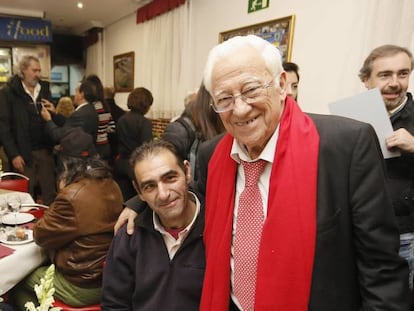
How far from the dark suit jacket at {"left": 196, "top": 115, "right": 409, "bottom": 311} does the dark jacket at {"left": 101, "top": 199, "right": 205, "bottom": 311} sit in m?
0.53

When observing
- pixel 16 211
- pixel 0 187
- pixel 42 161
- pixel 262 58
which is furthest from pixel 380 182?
pixel 42 161

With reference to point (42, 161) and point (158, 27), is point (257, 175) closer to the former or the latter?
point (42, 161)

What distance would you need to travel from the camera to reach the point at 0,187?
107 inches

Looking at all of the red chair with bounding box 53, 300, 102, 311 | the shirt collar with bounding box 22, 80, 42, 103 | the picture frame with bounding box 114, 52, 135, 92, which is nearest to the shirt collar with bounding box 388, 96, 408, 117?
the red chair with bounding box 53, 300, 102, 311

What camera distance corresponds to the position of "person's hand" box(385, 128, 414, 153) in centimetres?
116

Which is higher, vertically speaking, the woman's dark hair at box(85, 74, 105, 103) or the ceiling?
the ceiling

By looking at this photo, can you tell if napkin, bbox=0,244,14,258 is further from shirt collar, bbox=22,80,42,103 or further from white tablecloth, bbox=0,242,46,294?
shirt collar, bbox=22,80,42,103

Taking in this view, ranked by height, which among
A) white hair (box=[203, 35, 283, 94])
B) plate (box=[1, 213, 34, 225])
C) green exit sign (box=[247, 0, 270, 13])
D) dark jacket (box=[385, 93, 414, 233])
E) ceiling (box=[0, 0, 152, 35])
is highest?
ceiling (box=[0, 0, 152, 35])

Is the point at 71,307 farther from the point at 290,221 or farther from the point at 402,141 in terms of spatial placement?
the point at 402,141

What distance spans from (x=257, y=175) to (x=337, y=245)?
0.29m

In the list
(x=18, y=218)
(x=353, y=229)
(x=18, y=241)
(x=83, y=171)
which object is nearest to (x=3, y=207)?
(x=18, y=218)

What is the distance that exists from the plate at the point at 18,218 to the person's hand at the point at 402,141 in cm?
201

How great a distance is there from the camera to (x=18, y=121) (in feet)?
10.6

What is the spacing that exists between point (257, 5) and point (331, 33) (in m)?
0.94
